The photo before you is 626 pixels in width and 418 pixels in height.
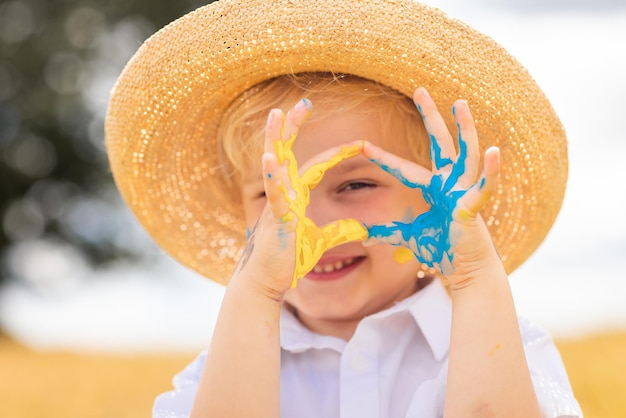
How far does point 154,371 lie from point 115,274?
22.0ft

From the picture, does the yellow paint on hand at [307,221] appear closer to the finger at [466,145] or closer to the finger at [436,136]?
the finger at [436,136]

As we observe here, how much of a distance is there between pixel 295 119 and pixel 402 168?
10.9 inches

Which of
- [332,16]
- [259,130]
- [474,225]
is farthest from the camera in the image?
[259,130]

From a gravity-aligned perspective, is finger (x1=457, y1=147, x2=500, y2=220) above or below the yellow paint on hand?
below

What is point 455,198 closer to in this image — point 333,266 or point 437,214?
point 437,214

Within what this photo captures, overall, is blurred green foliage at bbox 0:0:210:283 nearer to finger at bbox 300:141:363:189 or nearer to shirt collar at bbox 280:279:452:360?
shirt collar at bbox 280:279:452:360

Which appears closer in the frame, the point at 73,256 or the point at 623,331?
the point at 623,331

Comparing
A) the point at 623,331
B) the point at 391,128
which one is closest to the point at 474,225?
the point at 391,128

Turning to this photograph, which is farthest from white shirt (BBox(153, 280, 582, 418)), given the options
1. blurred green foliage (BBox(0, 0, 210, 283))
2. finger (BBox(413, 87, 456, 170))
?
blurred green foliage (BBox(0, 0, 210, 283))

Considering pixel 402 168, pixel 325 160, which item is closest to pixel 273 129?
pixel 325 160

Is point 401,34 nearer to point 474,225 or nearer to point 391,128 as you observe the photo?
point 391,128

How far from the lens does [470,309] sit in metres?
1.56

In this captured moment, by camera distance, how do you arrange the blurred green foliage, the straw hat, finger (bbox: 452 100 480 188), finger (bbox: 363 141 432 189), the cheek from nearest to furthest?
finger (bbox: 452 100 480 188)
finger (bbox: 363 141 432 189)
the straw hat
the cheek
the blurred green foliage

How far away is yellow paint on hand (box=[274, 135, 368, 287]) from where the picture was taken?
5.22 feet
